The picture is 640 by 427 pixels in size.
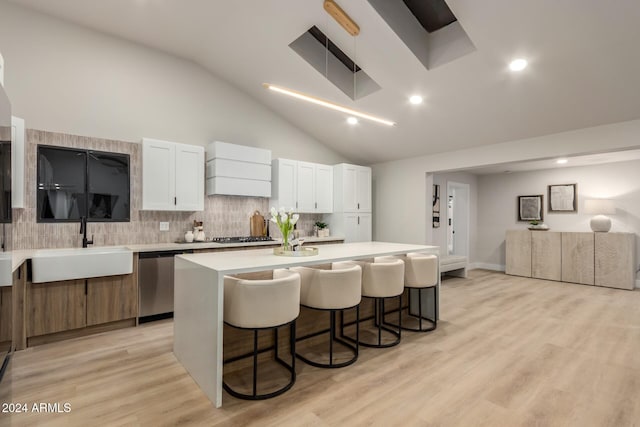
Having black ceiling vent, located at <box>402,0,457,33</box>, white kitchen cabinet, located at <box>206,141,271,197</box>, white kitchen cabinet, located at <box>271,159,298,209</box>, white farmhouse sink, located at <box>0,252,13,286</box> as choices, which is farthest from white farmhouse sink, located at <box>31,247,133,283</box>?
black ceiling vent, located at <box>402,0,457,33</box>

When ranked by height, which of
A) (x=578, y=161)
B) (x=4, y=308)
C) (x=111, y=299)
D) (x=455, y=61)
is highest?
(x=455, y=61)

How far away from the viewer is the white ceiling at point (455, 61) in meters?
2.88

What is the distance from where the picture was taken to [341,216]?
230 inches

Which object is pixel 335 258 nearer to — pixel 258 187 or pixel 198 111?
pixel 258 187

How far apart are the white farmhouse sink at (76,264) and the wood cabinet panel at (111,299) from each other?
0.12 metres

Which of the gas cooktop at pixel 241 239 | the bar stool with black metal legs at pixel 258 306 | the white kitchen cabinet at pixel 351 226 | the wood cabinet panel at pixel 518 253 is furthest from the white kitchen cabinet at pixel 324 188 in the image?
the wood cabinet panel at pixel 518 253

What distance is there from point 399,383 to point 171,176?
3.62m

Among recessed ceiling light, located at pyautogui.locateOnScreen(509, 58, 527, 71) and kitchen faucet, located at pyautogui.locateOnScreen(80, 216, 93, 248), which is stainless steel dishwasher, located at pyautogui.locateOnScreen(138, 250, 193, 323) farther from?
recessed ceiling light, located at pyautogui.locateOnScreen(509, 58, 527, 71)

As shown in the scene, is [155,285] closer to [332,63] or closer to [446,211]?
[332,63]

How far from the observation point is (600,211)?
5.83 metres

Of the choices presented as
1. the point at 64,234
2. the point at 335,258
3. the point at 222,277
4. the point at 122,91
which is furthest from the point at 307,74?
the point at 64,234

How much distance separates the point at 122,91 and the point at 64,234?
75.4 inches

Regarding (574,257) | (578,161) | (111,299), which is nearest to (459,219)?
(574,257)

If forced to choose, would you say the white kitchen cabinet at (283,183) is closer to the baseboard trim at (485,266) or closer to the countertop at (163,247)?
the countertop at (163,247)
